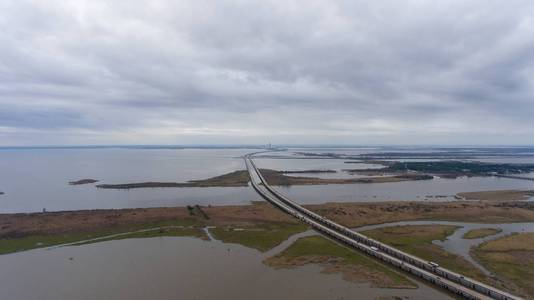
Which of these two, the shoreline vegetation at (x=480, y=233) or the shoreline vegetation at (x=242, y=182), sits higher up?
the shoreline vegetation at (x=242, y=182)

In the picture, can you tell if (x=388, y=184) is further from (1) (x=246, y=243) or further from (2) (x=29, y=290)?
(2) (x=29, y=290)

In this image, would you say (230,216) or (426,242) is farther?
(230,216)

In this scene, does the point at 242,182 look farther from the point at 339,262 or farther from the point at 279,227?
the point at 339,262

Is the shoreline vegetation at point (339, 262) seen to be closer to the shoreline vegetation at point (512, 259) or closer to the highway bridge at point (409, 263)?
the highway bridge at point (409, 263)

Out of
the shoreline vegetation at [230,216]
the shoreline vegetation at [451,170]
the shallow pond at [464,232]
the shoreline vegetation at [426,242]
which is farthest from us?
the shoreline vegetation at [451,170]

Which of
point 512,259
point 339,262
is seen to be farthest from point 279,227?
point 512,259

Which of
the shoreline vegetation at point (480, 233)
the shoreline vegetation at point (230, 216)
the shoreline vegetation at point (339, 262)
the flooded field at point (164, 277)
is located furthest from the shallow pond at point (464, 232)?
the flooded field at point (164, 277)

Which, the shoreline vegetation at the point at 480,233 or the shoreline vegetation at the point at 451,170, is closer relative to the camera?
the shoreline vegetation at the point at 480,233

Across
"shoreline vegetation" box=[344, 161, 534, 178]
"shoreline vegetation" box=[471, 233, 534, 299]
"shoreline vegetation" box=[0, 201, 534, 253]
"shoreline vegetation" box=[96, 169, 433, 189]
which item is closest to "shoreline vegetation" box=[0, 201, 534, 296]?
"shoreline vegetation" box=[0, 201, 534, 253]

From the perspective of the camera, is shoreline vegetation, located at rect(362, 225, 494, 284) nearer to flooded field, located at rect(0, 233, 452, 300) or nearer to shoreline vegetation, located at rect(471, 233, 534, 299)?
shoreline vegetation, located at rect(471, 233, 534, 299)
